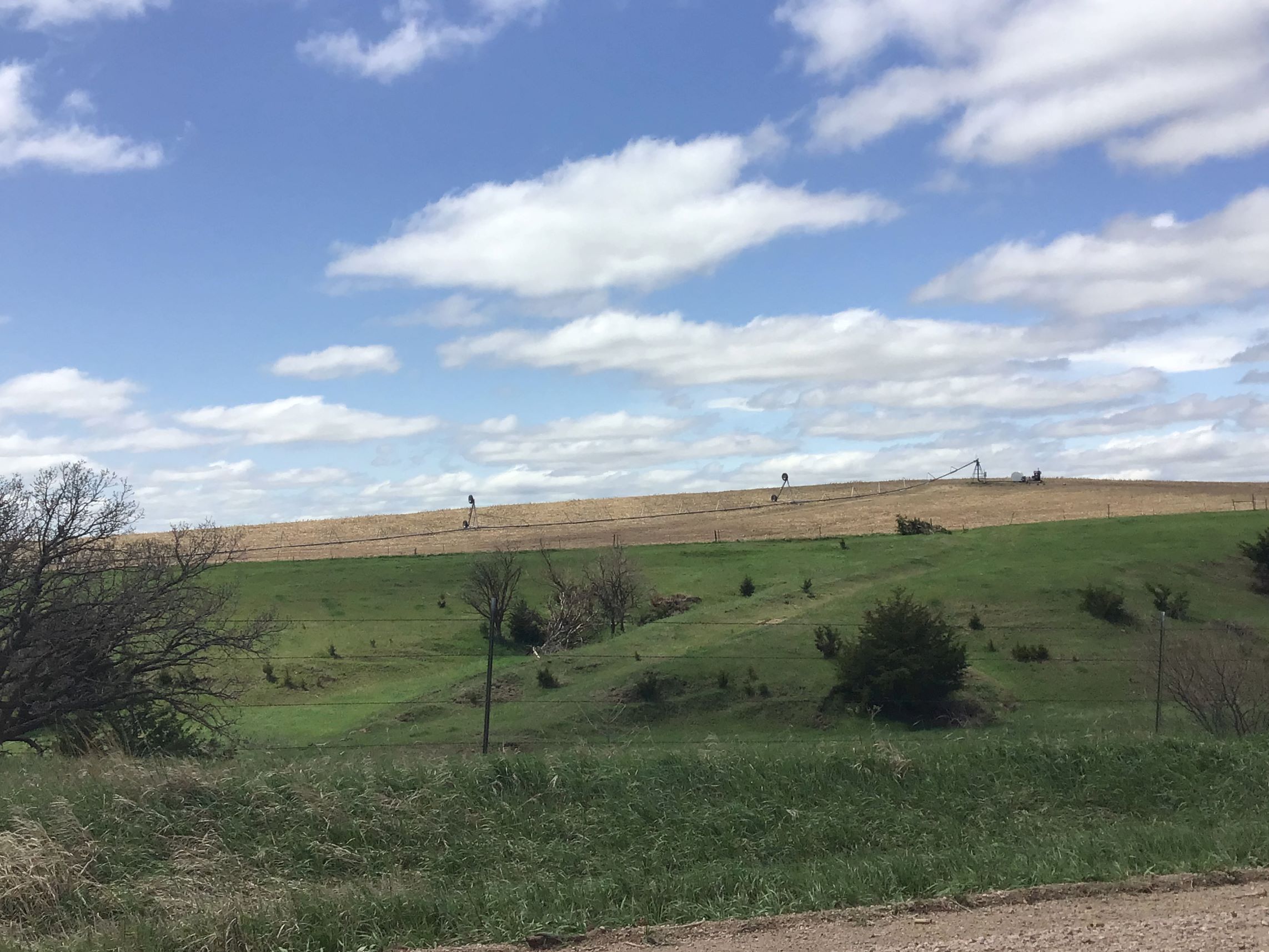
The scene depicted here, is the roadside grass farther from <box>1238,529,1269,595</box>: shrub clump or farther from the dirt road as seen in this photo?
<box>1238,529,1269,595</box>: shrub clump

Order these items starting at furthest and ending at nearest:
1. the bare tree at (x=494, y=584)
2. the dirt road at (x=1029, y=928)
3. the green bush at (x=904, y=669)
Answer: the bare tree at (x=494, y=584) < the green bush at (x=904, y=669) < the dirt road at (x=1029, y=928)

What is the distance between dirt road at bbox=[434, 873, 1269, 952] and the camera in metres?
6.64

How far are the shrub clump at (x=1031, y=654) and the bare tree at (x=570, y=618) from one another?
62.2ft

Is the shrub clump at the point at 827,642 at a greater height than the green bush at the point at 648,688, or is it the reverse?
the shrub clump at the point at 827,642

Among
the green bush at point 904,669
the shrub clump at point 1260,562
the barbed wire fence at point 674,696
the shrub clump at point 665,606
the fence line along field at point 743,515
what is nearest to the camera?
the barbed wire fence at point 674,696

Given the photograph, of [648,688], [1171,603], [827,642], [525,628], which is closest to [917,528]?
[1171,603]

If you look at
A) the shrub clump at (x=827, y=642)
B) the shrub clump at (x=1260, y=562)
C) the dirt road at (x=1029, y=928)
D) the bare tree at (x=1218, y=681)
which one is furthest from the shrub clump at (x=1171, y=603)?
the dirt road at (x=1029, y=928)

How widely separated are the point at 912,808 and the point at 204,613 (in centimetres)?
1717

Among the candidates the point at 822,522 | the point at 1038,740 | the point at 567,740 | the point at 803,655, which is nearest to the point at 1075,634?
the point at 803,655

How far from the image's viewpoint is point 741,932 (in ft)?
24.4

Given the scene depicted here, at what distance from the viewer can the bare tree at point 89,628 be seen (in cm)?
1973

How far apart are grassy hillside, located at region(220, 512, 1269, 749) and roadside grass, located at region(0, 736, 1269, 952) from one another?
3.47m

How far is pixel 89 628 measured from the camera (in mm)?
20016

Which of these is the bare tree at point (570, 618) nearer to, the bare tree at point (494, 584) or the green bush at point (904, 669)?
the bare tree at point (494, 584)
